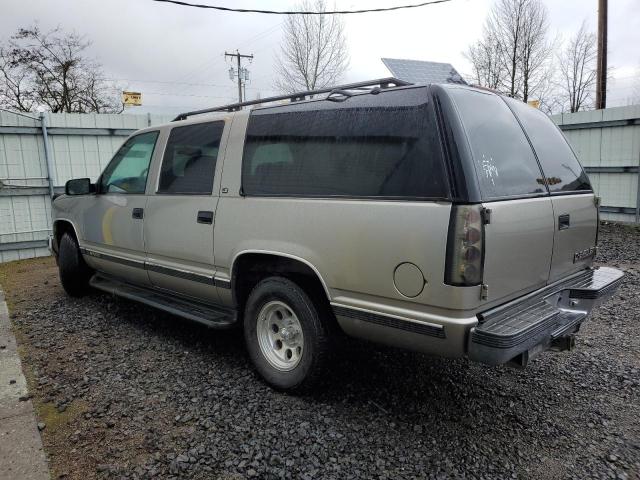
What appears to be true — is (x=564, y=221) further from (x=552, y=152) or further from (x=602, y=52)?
(x=602, y=52)

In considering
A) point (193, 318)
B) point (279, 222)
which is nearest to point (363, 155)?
point (279, 222)

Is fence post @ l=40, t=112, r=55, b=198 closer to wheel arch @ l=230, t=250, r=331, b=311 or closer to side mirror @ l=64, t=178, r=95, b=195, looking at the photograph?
side mirror @ l=64, t=178, r=95, b=195

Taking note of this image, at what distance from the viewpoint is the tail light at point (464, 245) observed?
92.4 inches

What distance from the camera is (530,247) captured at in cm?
272

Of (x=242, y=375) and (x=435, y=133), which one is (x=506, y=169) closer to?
(x=435, y=133)

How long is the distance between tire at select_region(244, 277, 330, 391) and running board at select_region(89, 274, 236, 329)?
27cm

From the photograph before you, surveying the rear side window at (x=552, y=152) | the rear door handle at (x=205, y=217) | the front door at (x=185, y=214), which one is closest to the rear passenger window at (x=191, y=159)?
the front door at (x=185, y=214)

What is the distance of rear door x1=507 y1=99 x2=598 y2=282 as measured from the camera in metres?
3.04

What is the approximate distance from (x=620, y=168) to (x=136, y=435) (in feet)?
35.2

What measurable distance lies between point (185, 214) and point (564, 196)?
2772 mm

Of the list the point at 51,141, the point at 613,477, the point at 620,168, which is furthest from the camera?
the point at 620,168

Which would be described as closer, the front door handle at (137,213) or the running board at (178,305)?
the running board at (178,305)

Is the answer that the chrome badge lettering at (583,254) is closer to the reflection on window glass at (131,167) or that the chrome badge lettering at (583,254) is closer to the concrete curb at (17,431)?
the concrete curb at (17,431)

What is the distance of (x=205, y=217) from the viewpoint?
→ 12.0 ft
